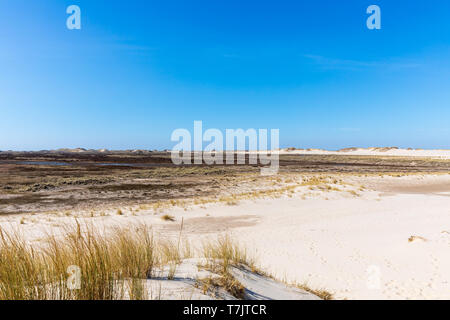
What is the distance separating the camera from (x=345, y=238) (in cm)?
959

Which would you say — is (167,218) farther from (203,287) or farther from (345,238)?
(203,287)

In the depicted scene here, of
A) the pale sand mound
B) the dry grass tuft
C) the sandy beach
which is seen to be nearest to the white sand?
the sandy beach

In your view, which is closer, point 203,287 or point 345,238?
point 203,287

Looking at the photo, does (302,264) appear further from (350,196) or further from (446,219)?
(350,196)

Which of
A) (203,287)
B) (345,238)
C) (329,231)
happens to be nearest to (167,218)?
(329,231)

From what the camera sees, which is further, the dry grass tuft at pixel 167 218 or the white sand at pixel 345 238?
the dry grass tuft at pixel 167 218

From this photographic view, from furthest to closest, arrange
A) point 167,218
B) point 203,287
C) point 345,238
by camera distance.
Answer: point 167,218 → point 345,238 → point 203,287

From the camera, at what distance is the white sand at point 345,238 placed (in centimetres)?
574

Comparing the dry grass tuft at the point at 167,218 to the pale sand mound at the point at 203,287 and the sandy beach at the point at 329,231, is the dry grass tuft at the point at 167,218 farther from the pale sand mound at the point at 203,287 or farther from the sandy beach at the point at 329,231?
the pale sand mound at the point at 203,287

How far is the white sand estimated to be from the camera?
5738 millimetres

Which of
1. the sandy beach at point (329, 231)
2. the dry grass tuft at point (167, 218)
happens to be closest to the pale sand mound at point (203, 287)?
the sandy beach at point (329, 231)

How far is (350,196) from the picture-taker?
19.2 metres

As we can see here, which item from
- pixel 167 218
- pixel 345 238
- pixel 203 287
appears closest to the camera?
pixel 203 287
